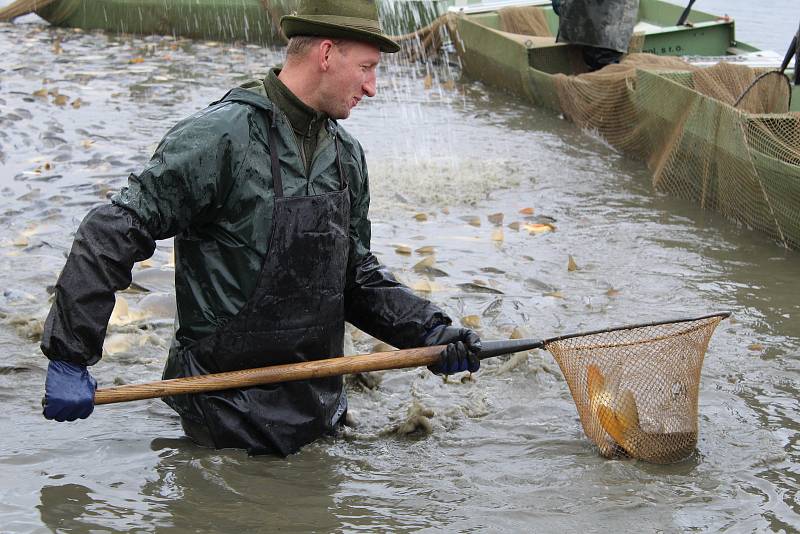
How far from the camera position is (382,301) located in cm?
429

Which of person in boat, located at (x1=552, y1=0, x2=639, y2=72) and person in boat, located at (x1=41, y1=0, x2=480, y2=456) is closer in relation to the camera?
person in boat, located at (x1=41, y1=0, x2=480, y2=456)

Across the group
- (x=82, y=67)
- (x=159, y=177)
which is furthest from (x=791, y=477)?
(x=82, y=67)

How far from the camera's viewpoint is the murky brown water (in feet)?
13.0

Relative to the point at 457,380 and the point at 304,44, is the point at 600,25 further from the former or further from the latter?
the point at 304,44

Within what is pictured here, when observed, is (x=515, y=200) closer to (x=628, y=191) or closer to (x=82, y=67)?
(x=628, y=191)

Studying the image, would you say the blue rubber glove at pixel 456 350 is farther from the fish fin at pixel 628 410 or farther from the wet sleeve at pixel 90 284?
the wet sleeve at pixel 90 284

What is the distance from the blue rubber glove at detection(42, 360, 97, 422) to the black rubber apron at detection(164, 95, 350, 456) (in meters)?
0.55

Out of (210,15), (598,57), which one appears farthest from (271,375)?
(210,15)

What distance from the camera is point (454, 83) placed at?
14633mm

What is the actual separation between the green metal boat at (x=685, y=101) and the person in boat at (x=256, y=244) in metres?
4.54

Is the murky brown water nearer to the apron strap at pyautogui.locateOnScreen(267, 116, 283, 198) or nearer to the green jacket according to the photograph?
the green jacket

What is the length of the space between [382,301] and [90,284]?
4.14 ft

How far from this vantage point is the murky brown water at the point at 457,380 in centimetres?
395

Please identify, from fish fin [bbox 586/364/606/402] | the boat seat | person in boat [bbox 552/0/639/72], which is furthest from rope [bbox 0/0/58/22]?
fish fin [bbox 586/364/606/402]
